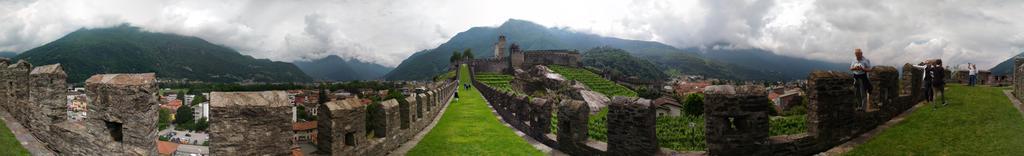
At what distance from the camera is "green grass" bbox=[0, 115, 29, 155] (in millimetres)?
7801

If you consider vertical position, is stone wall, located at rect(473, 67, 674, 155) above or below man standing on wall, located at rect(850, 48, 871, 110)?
below

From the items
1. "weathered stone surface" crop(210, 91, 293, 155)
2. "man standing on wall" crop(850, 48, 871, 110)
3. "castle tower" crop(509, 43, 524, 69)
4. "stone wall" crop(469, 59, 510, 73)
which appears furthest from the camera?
"castle tower" crop(509, 43, 524, 69)

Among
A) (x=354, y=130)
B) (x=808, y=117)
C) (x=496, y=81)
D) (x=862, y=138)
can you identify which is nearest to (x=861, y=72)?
(x=862, y=138)

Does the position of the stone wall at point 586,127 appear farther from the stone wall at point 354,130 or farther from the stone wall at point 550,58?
the stone wall at point 550,58

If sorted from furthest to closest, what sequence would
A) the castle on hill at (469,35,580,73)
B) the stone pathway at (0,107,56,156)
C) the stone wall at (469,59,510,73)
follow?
the castle on hill at (469,35,580,73), the stone wall at (469,59,510,73), the stone pathway at (0,107,56,156)

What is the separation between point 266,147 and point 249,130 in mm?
297

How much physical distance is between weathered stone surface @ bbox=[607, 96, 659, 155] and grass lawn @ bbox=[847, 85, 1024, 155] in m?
3.37

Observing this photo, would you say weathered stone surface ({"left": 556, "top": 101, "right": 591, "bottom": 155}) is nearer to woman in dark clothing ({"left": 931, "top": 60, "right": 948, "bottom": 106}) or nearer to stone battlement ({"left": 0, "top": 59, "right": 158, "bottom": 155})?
stone battlement ({"left": 0, "top": 59, "right": 158, "bottom": 155})

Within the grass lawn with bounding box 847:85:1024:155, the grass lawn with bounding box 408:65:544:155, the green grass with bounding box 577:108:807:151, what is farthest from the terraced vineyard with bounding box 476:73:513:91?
the grass lawn with bounding box 847:85:1024:155

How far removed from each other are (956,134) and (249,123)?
35.9 feet

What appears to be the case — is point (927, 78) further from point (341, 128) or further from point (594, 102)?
point (594, 102)

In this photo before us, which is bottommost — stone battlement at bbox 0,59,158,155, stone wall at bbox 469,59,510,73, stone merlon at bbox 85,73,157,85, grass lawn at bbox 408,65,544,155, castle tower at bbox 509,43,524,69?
grass lawn at bbox 408,65,544,155

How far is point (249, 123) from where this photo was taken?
5895 mm

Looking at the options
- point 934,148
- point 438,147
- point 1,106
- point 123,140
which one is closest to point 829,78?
point 934,148
